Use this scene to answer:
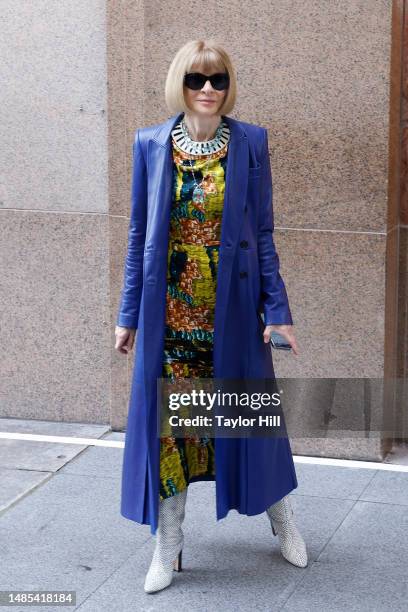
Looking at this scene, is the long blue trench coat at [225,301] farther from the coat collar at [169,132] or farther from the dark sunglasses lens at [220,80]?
the dark sunglasses lens at [220,80]

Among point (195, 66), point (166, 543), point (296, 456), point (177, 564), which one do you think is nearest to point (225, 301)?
point (195, 66)

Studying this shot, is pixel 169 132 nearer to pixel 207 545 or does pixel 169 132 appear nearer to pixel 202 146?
pixel 202 146

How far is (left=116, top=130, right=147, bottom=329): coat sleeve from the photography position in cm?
411

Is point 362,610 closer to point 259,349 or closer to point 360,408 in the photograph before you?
point 259,349

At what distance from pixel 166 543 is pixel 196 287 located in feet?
3.32

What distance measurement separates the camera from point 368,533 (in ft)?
15.4

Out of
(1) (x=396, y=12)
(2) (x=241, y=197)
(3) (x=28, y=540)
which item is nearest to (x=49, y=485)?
(3) (x=28, y=540)

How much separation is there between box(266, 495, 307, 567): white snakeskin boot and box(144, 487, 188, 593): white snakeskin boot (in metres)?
0.40

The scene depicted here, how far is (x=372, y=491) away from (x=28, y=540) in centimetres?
166

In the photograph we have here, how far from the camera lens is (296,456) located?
5.71 meters

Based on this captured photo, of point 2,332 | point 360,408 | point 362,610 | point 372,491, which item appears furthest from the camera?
point 2,332

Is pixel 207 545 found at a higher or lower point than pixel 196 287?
lower

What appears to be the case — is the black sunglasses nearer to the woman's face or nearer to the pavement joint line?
the woman's face

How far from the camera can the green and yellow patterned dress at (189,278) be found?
4.02 meters
